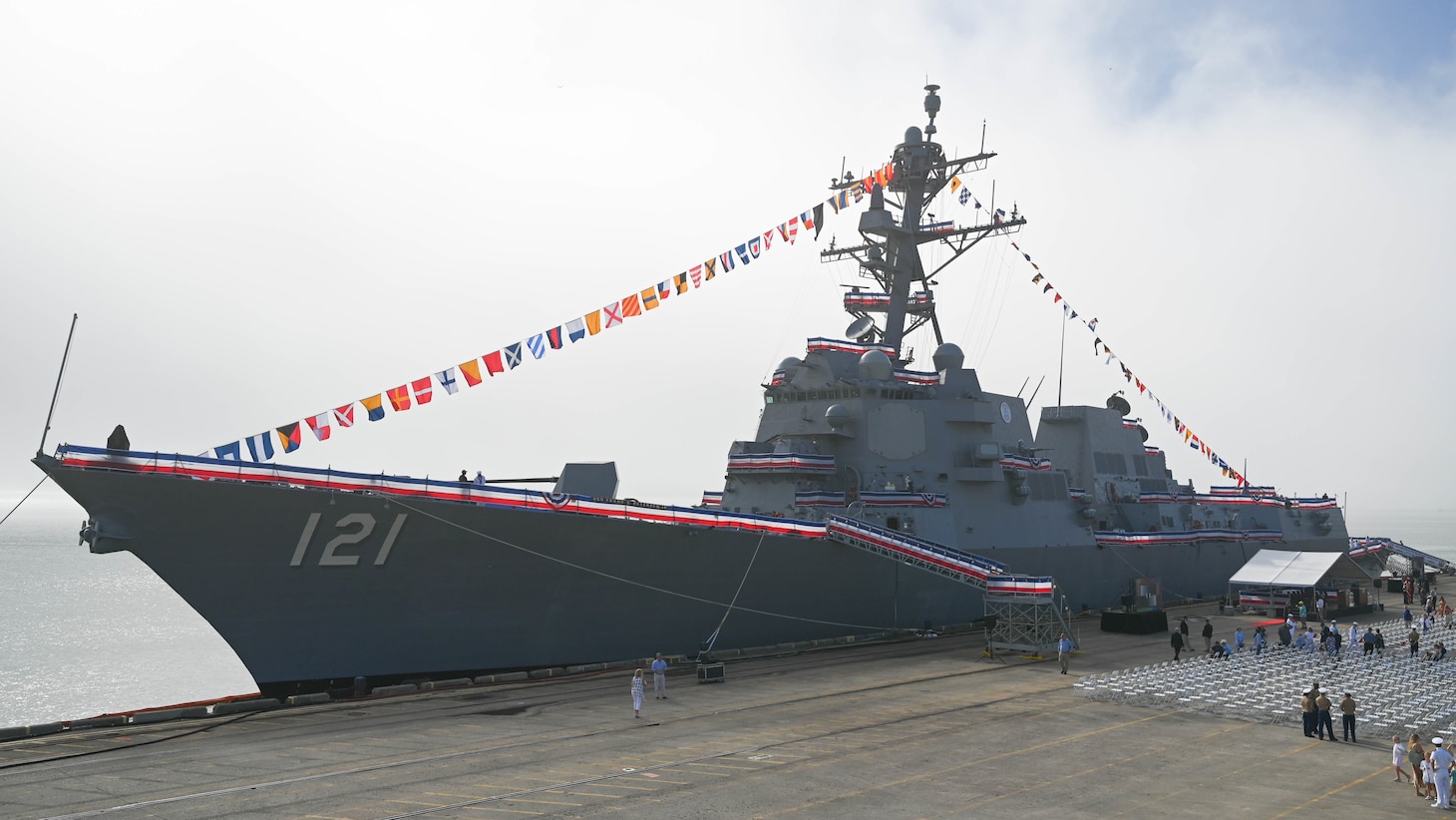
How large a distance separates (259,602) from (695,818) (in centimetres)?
981

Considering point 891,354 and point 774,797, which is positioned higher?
point 891,354

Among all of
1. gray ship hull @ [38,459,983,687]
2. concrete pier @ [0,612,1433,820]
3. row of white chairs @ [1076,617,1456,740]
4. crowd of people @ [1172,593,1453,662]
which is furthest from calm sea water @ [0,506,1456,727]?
crowd of people @ [1172,593,1453,662]

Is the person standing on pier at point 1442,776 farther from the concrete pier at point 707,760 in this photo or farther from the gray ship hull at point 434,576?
the gray ship hull at point 434,576

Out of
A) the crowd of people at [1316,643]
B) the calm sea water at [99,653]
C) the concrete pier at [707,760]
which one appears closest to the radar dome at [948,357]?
the crowd of people at [1316,643]

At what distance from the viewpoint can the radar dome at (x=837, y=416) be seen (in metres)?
27.0

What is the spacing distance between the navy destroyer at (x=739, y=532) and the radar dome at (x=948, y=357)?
0.07 metres

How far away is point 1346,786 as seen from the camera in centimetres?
1219

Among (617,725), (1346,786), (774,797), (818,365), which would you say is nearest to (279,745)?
(617,725)

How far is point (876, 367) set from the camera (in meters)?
27.7

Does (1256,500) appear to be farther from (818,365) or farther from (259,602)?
(259,602)

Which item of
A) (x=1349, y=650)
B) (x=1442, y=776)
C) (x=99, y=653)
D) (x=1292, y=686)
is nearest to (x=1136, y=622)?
(x=1349, y=650)

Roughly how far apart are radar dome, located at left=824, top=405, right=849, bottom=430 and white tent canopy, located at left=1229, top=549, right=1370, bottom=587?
14.7 meters

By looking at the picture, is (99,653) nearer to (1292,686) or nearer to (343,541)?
(343,541)

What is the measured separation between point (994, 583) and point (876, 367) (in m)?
7.08
